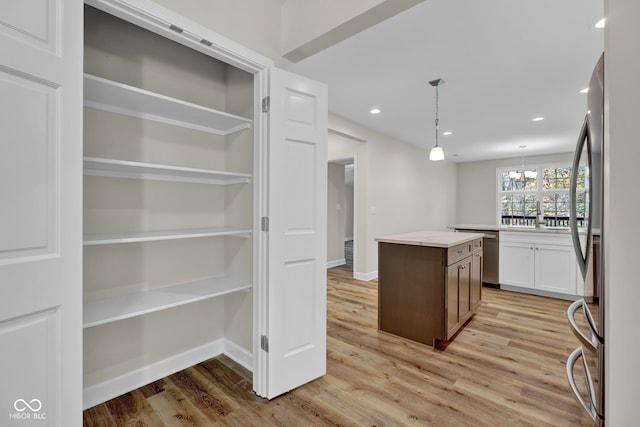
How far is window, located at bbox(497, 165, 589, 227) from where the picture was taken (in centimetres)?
713

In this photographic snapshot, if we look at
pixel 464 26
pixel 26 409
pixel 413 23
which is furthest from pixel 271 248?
pixel 464 26

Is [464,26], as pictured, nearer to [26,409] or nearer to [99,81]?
[99,81]

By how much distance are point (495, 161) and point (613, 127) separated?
8250 mm

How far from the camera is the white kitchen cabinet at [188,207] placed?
1804 mm

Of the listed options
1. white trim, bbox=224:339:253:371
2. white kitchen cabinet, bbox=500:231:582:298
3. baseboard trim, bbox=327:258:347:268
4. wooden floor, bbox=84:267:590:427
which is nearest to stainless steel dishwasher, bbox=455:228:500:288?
white kitchen cabinet, bbox=500:231:582:298

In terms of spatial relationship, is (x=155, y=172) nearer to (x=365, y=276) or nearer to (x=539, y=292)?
(x=365, y=276)

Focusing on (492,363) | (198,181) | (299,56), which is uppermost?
(299,56)

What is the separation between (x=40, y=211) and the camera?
42.9 inches

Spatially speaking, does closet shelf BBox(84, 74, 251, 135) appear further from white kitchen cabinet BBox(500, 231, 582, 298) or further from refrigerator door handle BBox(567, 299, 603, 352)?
white kitchen cabinet BBox(500, 231, 582, 298)

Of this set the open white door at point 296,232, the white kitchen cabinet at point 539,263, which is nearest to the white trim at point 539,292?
the white kitchen cabinet at point 539,263

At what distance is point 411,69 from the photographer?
302cm

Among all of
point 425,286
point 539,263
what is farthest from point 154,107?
point 539,263

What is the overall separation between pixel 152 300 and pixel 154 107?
1232 mm

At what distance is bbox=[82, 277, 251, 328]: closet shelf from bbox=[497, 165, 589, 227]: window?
284 inches
